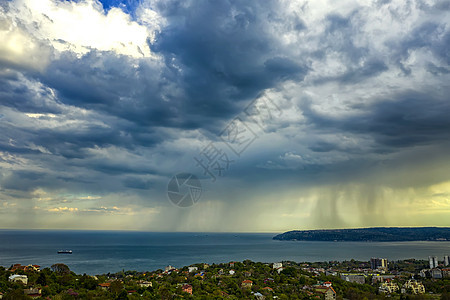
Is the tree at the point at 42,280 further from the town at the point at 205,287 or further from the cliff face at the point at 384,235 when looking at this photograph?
the cliff face at the point at 384,235

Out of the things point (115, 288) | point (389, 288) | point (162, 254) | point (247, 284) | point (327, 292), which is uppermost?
point (115, 288)

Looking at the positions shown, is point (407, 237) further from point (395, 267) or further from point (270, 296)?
point (270, 296)

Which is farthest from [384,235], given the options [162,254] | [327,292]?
[327,292]

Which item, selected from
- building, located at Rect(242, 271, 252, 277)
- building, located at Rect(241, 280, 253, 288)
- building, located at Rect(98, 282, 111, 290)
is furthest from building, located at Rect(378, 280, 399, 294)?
building, located at Rect(98, 282, 111, 290)

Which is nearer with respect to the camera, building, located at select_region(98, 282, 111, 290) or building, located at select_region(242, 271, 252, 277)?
building, located at select_region(98, 282, 111, 290)

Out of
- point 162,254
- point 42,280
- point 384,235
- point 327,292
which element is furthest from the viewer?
point 384,235

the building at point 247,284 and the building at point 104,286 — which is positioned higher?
the building at point 104,286

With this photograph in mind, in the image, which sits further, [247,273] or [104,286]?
[247,273]

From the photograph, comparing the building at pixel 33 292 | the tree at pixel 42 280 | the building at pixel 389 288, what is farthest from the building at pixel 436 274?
the building at pixel 33 292

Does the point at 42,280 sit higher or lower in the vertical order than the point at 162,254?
higher

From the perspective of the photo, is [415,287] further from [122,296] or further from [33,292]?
[33,292]

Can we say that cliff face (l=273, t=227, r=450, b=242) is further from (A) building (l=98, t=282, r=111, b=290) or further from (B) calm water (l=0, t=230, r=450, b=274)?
(A) building (l=98, t=282, r=111, b=290)

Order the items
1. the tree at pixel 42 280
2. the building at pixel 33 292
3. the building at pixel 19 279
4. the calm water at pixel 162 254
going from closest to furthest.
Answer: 1. the building at pixel 33 292
2. the building at pixel 19 279
3. the tree at pixel 42 280
4. the calm water at pixel 162 254

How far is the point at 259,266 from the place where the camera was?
105ft
